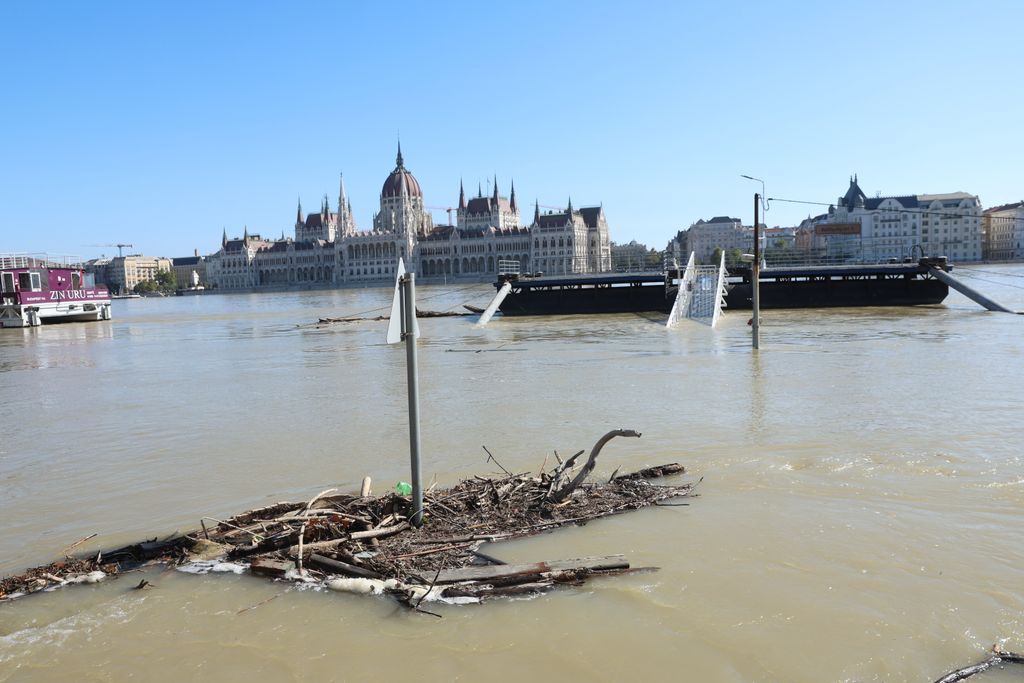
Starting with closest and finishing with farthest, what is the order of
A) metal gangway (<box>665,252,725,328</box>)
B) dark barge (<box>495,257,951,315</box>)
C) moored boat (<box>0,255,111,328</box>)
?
metal gangway (<box>665,252,725,328</box>) → dark barge (<box>495,257,951,315</box>) → moored boat (<box>0,255,111,328</box>)

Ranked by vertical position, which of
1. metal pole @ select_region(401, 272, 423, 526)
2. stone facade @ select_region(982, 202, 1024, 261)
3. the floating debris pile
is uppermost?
stone facade @ select_region(982, 202, 1024, 261)

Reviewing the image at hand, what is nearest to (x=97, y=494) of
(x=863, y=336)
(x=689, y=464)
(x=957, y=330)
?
(x=689, y=464)

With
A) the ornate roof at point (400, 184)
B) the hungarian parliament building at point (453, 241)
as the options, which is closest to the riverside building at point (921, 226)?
the hungarian parliament building at point (453, 241)

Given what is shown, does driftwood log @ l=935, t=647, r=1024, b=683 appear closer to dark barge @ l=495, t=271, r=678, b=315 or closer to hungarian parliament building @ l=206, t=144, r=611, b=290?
dark barge @ l=495, t=271, r=678, b=315

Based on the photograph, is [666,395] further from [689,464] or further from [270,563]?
[270,563]

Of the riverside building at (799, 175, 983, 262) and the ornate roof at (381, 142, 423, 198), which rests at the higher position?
the ornate roof at (381, 142, 423, 198)

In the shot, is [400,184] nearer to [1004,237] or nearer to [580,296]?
[1004,237]

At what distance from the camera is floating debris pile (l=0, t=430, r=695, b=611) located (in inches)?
221

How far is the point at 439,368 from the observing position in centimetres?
2205


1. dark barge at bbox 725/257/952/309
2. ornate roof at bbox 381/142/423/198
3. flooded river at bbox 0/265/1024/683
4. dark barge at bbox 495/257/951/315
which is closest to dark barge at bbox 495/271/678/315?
dark barge at bbox 495/257/951/315

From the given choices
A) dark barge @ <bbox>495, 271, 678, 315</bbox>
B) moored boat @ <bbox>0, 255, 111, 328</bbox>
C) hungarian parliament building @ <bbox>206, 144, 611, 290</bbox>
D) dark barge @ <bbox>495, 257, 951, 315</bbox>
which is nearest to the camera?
dark barge @ <bbox>495, 257, 951, 315</bbox>

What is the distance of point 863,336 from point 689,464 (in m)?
20.6

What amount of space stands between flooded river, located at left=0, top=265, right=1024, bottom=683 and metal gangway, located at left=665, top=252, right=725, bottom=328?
15188 millimetres

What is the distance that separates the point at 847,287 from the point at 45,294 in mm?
53151
